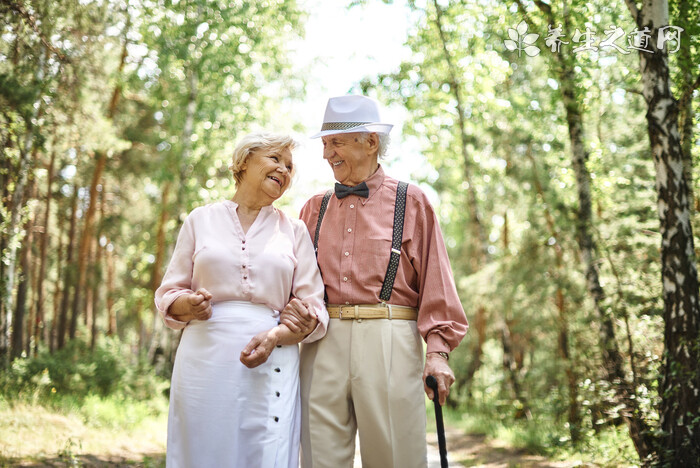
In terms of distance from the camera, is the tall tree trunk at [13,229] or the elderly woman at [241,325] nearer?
the elderly woman at [241,325]

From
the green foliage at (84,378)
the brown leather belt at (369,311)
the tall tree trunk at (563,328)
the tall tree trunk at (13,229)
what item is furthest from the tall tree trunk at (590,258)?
the green foliage at (84,378)

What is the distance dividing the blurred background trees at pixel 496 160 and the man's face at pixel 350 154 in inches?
111

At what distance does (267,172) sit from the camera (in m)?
3.04

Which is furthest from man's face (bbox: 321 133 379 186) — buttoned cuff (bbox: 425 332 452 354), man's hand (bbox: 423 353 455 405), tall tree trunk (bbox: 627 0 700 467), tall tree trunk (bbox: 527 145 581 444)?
tall tree trunk (bbox: 527 145 581 444)

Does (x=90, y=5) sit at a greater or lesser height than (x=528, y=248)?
greater

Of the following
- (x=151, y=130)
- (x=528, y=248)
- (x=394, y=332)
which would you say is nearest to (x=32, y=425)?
(x=394, y=332)

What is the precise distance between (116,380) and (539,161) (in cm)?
862

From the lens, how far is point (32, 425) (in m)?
6.29

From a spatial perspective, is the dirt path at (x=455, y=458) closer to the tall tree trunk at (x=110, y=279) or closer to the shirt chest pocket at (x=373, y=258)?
the shirt chest pocket at (x=373, y=258)

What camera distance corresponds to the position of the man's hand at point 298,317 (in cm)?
281

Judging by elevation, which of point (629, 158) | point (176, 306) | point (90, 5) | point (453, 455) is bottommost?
point (453, 455)

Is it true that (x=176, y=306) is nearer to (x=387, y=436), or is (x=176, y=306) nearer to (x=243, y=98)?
(x=387, y=436)

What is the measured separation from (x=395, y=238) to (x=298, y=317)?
64cm

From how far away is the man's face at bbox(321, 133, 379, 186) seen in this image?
321 centimetres
